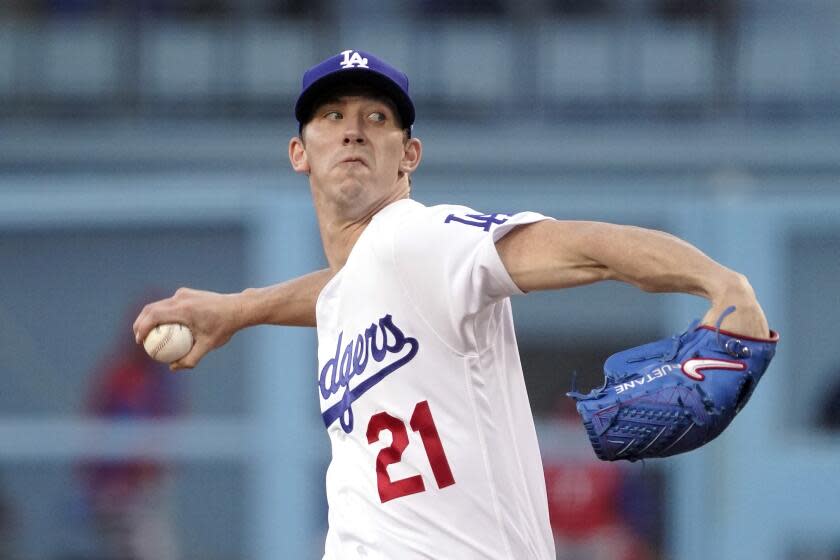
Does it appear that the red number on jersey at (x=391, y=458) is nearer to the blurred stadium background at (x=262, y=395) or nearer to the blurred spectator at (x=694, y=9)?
the blurred stadium background at (x=262, y=395)

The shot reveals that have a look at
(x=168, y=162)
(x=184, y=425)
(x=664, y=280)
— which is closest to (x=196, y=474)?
(x=184, y=425)

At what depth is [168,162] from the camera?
12180mm

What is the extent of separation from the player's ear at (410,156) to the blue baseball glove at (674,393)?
85cm

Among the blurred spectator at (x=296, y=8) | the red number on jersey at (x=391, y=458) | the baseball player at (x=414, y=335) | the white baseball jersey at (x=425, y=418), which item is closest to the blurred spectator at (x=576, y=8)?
the blurred spectator at (x=296, y=8)

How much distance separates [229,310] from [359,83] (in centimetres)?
79

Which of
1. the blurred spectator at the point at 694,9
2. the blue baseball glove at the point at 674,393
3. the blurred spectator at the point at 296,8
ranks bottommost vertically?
the blue baseball glove at the point at 674,393

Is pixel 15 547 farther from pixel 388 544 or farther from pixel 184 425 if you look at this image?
pixel 388 544

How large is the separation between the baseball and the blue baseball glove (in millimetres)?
1275

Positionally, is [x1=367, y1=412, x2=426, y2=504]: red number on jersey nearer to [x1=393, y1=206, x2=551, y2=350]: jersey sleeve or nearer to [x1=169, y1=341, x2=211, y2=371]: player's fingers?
[x1=393, y1=206, x2=551, y2=350]: jersey sleeve

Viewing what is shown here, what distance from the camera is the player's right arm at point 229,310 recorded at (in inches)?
139

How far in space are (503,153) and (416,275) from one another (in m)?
9.44

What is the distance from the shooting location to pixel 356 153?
10.0 ft

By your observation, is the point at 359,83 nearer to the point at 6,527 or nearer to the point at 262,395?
the point at 262,395

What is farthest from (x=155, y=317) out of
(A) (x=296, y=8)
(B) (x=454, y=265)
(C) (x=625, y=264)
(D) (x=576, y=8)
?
(D) (x=576, y=8)
